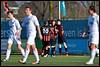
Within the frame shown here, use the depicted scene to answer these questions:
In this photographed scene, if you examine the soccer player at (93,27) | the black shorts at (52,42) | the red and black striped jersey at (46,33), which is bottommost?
the black shorts at (52,42)

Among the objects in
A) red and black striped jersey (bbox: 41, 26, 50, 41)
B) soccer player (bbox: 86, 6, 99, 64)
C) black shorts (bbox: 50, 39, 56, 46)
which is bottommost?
black shorts (bbox: 50, 39, 56, 46)

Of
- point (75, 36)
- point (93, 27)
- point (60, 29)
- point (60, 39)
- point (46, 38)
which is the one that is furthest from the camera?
point (75, 36)

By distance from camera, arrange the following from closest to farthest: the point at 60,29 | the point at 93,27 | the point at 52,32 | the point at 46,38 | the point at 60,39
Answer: the point at 93,27 < the point at 46,38 < the point at 52,32 < the point at 60,29 < the point at 60,39

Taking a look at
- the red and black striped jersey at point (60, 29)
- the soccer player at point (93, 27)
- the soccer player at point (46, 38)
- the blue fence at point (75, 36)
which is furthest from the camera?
the blue fence at point (75, 36)

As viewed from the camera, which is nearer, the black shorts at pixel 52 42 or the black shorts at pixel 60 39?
the black shorts at pixel 52 42

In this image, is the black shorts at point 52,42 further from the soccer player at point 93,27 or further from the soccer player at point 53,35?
the soccer player at point 93,27

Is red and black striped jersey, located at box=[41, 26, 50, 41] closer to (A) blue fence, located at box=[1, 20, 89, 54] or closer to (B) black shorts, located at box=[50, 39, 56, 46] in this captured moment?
(B) black shorts, located at box=[50, 39, 56, 46]

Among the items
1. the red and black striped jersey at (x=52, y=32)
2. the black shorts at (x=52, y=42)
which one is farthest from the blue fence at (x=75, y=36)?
the red and black striped jersey at (x=52, y=32)

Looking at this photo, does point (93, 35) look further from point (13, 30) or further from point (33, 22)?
point (13, 30)

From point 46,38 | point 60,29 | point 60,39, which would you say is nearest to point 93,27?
point 46,38

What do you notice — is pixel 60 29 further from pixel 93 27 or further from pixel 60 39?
pixel 93 27

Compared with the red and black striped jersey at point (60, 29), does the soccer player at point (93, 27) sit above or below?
above

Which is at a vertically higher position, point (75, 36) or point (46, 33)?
point (46, 33)

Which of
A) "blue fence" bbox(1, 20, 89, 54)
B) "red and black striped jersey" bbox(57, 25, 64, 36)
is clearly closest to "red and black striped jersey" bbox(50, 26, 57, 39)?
"red and black striped jersey" bbox(57, 25, 64, 36)
